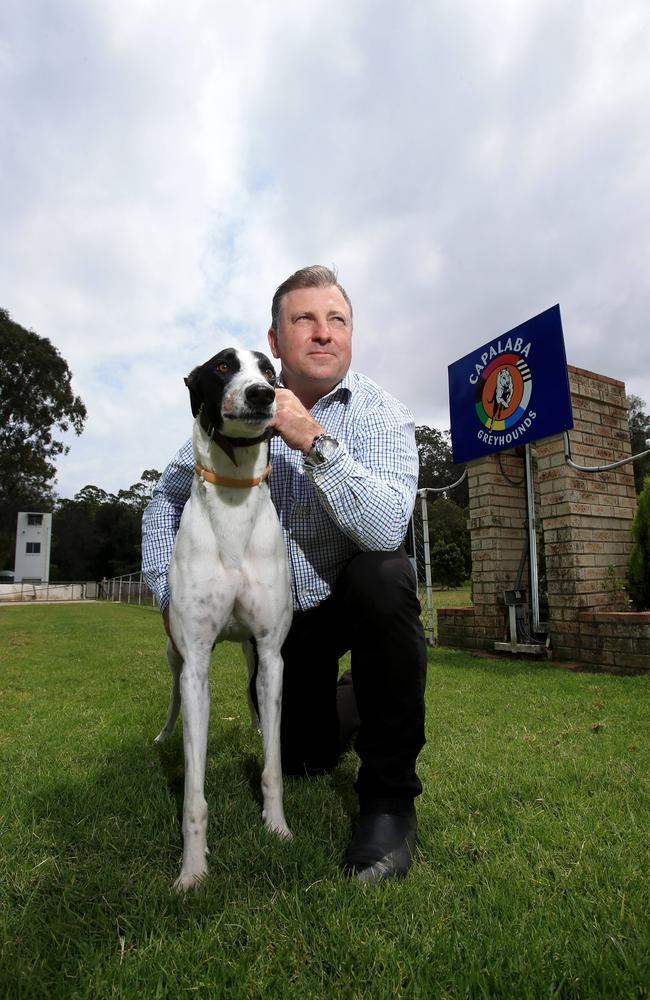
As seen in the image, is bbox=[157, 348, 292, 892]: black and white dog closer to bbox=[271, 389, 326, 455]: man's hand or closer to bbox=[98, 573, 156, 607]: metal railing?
bbox=[271, 389, 326, 455]: man's hand

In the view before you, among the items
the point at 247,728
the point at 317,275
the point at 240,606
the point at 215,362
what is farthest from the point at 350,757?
the point at 317,275

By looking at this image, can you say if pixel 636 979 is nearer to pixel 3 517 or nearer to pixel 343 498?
pixel 343 498

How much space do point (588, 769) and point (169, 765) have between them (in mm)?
1751

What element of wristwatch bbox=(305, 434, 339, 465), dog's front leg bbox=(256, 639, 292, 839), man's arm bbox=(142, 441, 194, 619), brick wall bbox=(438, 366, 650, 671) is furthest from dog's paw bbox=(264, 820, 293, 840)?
brick wall bbox=(438, 366, 650, 671)

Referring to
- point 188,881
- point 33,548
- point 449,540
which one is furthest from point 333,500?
point 33,548

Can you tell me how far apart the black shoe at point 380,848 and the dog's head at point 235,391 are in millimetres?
1202

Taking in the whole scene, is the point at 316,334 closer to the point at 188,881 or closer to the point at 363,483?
the point at 363,483

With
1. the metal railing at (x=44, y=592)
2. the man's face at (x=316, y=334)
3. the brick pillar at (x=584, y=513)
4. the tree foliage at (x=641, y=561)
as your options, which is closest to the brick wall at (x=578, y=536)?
the brick pillar at (x=584, y=513)

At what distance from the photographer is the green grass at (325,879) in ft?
4.11

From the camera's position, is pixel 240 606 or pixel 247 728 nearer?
pixel 240 606

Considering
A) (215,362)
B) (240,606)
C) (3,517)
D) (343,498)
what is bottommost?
(240,606)

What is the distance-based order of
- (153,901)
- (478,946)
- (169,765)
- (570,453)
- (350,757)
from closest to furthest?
(478,946), (153,901), (169,765), (350,757), (570,453)

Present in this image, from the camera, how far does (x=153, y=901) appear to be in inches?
60.1

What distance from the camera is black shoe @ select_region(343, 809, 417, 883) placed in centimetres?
166
